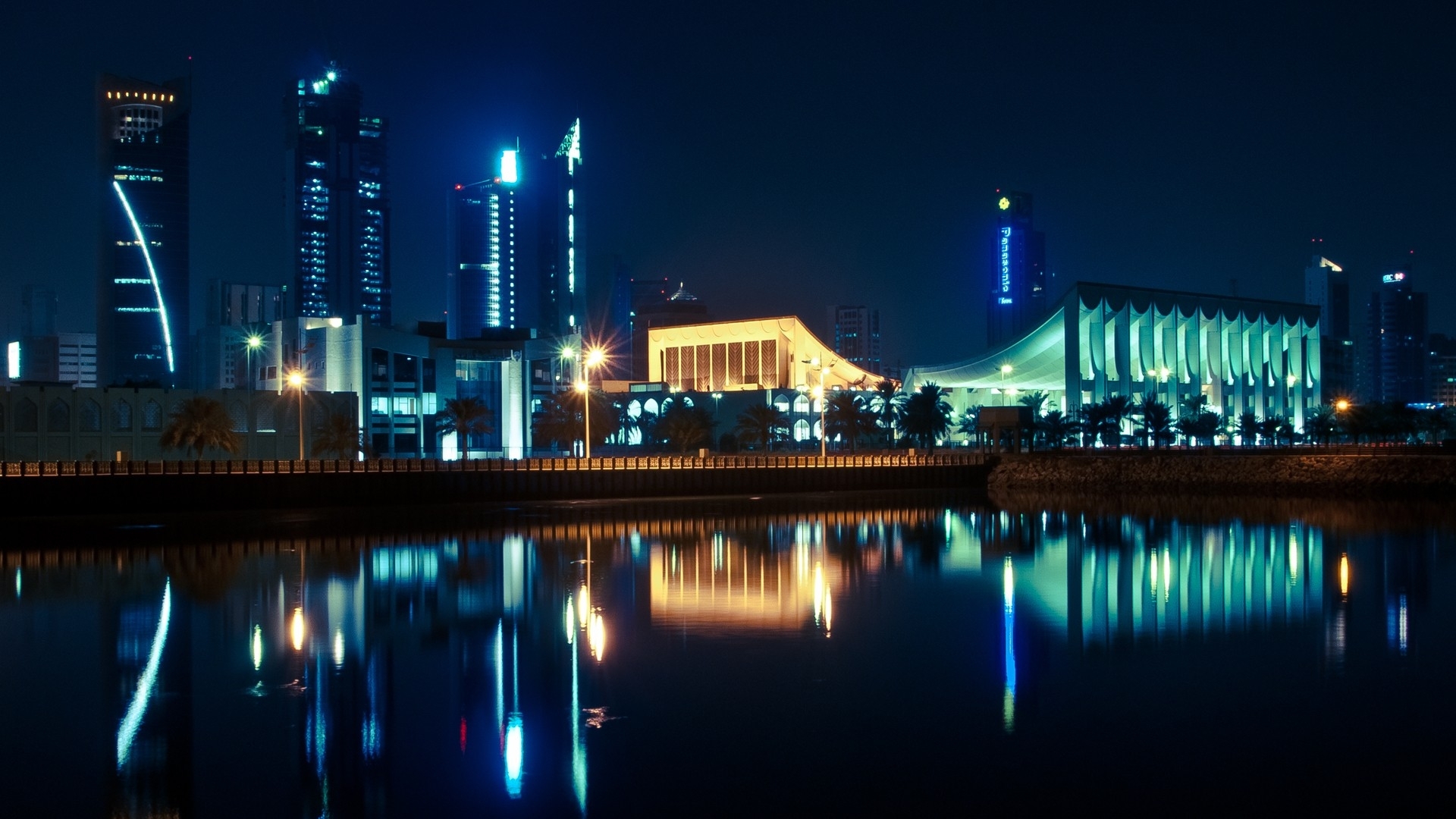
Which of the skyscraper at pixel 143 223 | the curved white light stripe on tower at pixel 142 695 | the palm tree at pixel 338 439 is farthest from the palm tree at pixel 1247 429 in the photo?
the skyscraper at pixel 143 223

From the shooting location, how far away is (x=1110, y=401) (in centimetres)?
7219

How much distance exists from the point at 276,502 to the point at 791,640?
27841 millimetres

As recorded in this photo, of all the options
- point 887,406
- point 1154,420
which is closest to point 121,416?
point 887,406

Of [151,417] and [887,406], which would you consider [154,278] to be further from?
[887,406]

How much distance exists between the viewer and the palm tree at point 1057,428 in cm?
6944

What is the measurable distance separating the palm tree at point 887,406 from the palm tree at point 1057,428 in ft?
26.3

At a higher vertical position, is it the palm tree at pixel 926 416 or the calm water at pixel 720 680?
the palm tree at pixel 926 416

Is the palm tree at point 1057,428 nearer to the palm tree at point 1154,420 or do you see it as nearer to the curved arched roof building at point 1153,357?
the palm tree at point 1154,420

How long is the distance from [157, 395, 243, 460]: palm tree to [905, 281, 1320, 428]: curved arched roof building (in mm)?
45017

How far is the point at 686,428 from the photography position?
6531 cm

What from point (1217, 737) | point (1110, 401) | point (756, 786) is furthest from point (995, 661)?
point (1110, 401)

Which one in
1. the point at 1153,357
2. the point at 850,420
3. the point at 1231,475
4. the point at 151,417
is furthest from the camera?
the point at 1153,357

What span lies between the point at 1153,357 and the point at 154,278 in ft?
437

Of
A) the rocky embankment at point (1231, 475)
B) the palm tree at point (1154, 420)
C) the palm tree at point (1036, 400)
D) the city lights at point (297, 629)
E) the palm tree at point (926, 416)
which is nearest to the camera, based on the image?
the city lights at point (297, 629)
